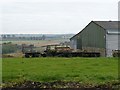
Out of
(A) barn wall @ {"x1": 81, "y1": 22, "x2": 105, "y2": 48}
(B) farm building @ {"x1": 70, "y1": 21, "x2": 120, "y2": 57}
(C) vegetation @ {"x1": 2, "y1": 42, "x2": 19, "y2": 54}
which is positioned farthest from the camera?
(A) barn wall @ {"x1": 81, "y1": 22, "x2": 105, "y2": 48}

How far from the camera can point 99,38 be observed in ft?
174

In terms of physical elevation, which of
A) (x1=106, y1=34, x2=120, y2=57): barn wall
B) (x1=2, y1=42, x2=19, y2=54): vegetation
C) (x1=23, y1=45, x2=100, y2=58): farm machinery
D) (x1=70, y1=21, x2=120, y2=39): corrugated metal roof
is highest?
(x1=70, y1=21, x2=120, y2=39): corrugated metal roof

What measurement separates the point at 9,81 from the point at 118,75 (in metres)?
5.99

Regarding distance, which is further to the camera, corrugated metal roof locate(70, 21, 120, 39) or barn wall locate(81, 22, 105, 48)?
corrugated metal roof locate(70, 21, 120, 39)

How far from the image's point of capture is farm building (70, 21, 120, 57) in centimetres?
5059

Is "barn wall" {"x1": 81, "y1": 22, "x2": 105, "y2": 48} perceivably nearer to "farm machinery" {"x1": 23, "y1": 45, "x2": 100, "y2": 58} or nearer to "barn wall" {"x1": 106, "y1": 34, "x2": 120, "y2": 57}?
"barn wall" {"x1": 106, "y1": 34, "x2": 120, "y2": 57}

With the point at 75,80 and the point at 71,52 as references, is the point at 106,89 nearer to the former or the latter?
the point at 75,80

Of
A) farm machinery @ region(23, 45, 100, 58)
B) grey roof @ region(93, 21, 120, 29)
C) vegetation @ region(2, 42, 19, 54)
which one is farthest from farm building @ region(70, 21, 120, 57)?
vegetation @ region(2, 42, 19, 54)

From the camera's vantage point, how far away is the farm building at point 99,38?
1992 inches

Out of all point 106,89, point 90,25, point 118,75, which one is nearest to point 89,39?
point 90,25

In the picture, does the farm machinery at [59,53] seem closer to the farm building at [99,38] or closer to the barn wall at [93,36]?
the farm building at [99,38]

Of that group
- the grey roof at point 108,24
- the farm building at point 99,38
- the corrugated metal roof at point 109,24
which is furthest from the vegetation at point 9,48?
the grey roof at point 108,24

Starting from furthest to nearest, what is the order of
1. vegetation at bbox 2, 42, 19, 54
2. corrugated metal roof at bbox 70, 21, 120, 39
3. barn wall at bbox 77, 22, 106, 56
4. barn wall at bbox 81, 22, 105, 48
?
corrugated metal roof at bbox 70, 21, 120, 39
barn wall at bbox 81, 22, 105, 48
barn wall at bbox 77, 22, 106, 56
vegetation at bbox 2, 42, 19, 54

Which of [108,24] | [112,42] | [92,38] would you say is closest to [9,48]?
[112,42]
